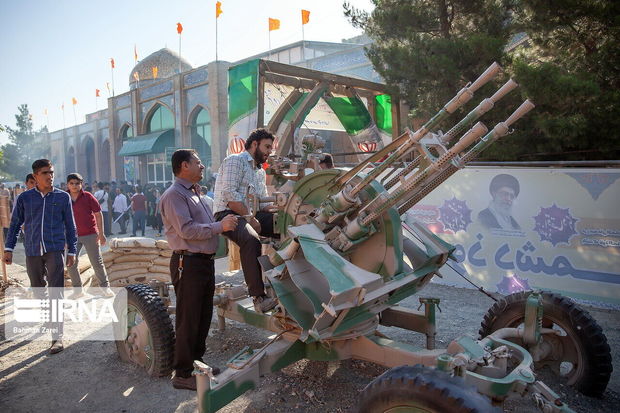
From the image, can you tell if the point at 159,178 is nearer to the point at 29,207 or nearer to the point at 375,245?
the point at 29,207

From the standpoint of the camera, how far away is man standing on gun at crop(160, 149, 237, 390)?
3.51m

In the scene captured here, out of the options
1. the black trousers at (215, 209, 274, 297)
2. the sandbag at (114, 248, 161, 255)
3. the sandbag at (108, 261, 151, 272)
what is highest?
the black trousers at (215, 209, 274, 297)

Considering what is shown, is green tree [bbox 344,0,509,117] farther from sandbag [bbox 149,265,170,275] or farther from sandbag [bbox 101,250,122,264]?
sandbag [bbox 101,250,122,264]

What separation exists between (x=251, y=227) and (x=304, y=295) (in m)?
0.95

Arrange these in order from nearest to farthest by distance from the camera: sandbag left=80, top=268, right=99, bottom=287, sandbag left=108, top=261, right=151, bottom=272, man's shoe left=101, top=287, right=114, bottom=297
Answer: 1. man's shoe left=101, top=287, right=114, bottom=297
2. sandbag left=80, top=268, right=99, bottom=287
3. sandbag left=108, top=261, right=151, bottom=272

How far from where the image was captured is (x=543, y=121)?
6512mm

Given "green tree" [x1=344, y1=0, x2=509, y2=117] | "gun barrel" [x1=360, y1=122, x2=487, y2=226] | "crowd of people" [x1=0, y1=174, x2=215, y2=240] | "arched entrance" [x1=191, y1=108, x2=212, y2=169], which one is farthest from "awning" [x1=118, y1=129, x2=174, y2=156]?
"gun barrel" [x1=360, y1=122, x2=487, y2=226]

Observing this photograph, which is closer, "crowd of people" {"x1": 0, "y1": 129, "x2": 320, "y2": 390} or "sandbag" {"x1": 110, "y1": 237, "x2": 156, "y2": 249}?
"crowd of people" {"x1": 0, "y1": 129, "x2": 320, "y2": 390}

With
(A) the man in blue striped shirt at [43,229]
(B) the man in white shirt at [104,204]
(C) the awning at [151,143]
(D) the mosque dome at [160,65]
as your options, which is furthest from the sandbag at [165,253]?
(D) the mosque dome at [160,65]

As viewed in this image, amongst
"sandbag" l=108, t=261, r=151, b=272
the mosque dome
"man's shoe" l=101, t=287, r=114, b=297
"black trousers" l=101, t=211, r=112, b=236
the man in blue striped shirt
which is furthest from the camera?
the mosque dome

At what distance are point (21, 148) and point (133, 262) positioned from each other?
57988 millimetres

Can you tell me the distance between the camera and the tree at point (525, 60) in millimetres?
6277

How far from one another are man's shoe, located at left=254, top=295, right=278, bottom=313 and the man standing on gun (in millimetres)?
407

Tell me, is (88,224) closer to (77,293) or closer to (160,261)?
(77,293)
